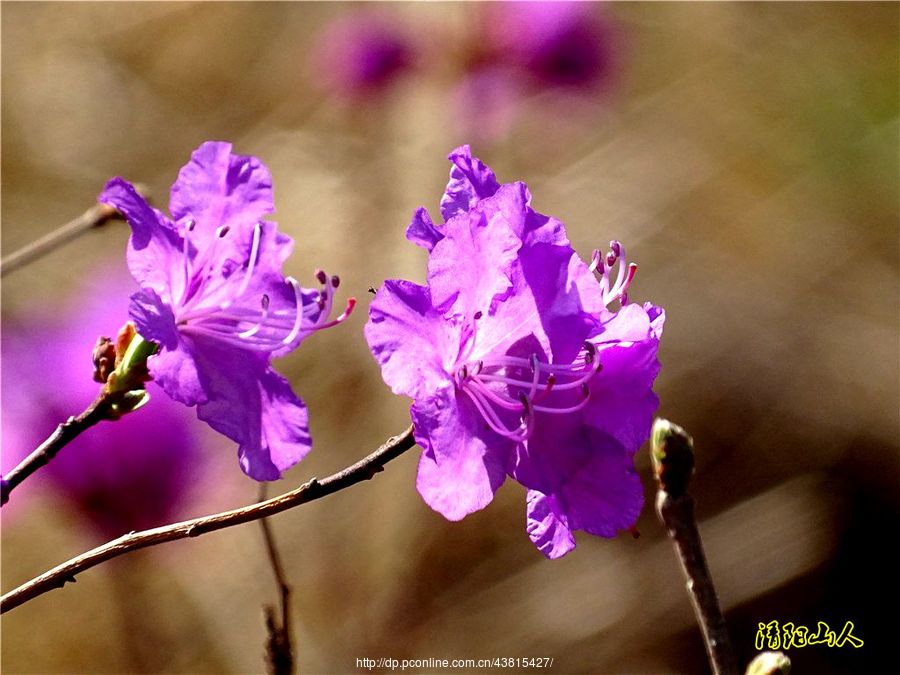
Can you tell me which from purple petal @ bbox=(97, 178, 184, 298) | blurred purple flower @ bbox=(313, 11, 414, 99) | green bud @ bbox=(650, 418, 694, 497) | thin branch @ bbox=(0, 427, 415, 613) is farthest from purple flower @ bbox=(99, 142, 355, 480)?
blurred purple flower @ bbox=(313, 11, 414, 99)

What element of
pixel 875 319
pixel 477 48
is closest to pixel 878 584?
pixel 875 319

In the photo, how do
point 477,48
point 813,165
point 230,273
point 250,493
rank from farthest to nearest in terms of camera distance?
point 813,165
point 477,48
point 250,493
point 230,273

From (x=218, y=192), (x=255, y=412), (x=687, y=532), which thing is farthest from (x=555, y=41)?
(x=687, y=532)

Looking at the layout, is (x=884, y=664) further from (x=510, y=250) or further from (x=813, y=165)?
(x=510, y=250)

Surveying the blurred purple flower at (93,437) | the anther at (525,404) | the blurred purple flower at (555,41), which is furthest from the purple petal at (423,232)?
the blurred purple flower at (555,41)

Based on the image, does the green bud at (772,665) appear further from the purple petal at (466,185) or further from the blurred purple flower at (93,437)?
the blurred purple flower at (93,437)

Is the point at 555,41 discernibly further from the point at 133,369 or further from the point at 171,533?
the point at 171,533

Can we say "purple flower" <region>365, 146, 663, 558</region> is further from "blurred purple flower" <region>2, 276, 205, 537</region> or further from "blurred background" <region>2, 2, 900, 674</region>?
"blurred background" <region>2, 2, 900, 674</region>
